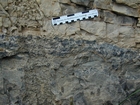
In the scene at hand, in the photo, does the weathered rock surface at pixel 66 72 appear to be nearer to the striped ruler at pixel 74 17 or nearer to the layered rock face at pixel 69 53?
the layered rock face at pixel 69 53

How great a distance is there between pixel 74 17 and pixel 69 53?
311 millimetres

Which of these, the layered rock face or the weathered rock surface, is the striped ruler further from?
the weathered rock surface

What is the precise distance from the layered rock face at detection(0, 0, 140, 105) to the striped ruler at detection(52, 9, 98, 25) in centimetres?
4

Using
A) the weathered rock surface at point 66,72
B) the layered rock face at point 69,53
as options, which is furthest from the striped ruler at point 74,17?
the weathered rock surface at point 66,72

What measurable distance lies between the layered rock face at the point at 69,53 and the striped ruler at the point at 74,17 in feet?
0.12

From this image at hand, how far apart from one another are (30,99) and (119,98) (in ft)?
2.61

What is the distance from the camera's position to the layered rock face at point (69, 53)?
6.36 feet

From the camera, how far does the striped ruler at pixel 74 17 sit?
1.94m

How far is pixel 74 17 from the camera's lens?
6.41 feet

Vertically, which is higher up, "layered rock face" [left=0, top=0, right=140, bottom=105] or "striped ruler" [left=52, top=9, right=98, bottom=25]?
"striped ruler" [left=52, top=9, right=98, bottom=25]

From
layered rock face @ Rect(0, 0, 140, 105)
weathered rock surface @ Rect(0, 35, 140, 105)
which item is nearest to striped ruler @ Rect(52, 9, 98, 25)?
layered rock face @ Rect(0, 0, 140, 105)

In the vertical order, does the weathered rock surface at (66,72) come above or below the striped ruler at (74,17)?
below

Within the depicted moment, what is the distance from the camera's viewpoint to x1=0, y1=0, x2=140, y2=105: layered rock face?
6.36 feet

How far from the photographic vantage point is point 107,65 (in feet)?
6.59
